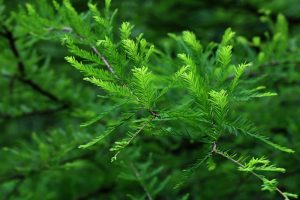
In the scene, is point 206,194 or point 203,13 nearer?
point 206,194

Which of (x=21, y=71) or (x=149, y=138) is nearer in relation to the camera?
(x=21, y=71)

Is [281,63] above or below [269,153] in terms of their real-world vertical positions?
above

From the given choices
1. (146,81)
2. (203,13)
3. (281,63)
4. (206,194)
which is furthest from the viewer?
(203,13)

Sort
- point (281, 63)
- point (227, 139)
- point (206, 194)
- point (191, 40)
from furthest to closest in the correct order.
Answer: point (206, 194) < point (227, 139) < point (281, 63) < point (191, 40)

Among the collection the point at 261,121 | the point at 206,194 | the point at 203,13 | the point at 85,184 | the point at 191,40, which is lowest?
the point at 85,184

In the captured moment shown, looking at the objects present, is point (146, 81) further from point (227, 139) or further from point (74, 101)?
point (227, 139)

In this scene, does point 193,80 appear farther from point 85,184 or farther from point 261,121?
point 85,184

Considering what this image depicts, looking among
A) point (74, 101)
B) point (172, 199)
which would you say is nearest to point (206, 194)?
point (172, 199)

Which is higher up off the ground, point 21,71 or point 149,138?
point 21,71
